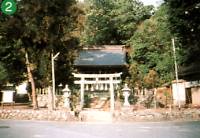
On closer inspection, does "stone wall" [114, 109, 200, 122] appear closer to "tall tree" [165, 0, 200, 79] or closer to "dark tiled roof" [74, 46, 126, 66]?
"tall tree" [165, 0, 200, 79]

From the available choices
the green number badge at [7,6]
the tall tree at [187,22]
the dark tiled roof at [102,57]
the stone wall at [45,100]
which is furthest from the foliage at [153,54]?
the green number badge at [7,6]

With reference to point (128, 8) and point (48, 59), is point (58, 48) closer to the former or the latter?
point (48, 59)

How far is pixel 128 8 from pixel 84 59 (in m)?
10.0

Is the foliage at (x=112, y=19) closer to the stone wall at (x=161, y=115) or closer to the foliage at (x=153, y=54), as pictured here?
the foliage at (x=153, y=54)

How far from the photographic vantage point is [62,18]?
2702cm

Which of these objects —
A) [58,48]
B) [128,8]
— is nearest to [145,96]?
[58,48]

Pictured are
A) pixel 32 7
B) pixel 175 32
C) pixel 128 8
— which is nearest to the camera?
pixel 32 7

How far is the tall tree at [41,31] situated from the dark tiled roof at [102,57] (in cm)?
1089

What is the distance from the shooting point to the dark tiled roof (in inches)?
1575

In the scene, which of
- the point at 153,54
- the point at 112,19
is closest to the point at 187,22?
the point at 153,54

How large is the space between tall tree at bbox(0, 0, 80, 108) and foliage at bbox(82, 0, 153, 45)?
17.8 meters

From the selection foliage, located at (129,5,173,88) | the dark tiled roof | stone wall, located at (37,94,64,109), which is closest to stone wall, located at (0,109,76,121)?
stone wall, located at (37,94,64,109)

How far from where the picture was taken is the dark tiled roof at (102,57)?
131 ft

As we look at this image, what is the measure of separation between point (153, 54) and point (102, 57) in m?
6.99
